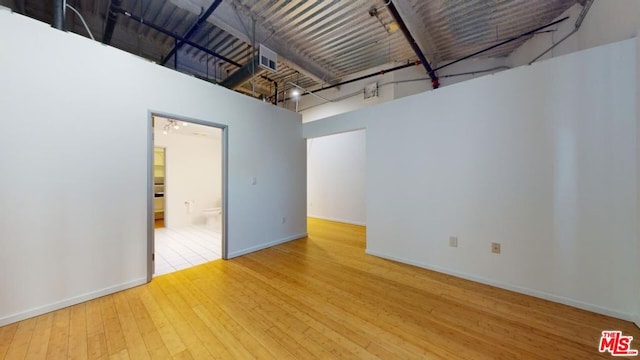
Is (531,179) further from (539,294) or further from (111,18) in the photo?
(111,18)

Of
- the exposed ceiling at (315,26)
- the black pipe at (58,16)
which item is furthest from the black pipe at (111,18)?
the black pipe at (58,16)

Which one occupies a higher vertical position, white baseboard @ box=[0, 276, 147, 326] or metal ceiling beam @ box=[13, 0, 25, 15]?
metal ceiling beam @ box=[13, 0, 25, 15]

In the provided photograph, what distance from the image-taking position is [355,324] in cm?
195

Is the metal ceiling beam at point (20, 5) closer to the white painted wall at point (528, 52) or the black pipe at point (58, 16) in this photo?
the black pipe at point (58, 16)

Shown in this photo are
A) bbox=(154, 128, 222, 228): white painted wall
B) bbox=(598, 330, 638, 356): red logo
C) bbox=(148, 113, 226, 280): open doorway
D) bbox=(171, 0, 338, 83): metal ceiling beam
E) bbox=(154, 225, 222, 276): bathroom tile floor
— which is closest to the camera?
bbox=(598, 330, 638, 356): red logo

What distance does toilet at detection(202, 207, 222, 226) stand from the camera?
19.1 ft

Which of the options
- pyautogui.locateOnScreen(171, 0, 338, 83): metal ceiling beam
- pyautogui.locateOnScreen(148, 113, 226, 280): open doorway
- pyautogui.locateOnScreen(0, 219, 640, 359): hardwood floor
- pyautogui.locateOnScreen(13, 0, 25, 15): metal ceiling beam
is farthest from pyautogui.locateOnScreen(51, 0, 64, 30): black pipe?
pyautogui.locateOnScreen(0, 219, 640, 359): hardwood floor

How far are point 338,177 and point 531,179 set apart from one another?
14.8 ft

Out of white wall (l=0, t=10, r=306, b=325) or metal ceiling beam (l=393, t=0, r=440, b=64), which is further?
metal ceiling beam (l=393, t=0, r=440, b=64)

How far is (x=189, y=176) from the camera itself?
6086mm

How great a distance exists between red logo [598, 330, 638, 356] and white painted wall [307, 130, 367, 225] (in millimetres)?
4289

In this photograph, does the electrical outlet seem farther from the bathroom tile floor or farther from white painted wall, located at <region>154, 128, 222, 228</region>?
white painted wall, located at <region>154, 128, 222, 228</region>

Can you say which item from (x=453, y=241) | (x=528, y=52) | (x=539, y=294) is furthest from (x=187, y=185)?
(x=528, y=52)

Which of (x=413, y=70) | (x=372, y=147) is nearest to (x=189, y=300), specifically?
(x=372, y=147)
